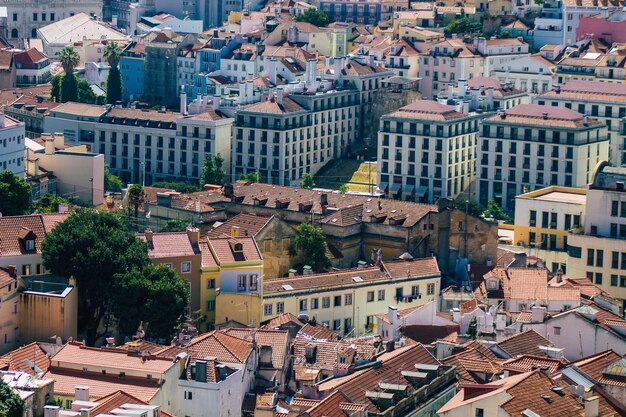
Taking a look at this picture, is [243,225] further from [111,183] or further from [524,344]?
[111,183]

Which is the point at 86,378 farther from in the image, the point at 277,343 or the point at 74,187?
the point at 74,187

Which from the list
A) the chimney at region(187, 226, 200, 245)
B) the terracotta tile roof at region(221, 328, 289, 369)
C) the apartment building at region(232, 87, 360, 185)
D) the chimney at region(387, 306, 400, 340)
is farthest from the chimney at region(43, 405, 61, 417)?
the apartment building at region(232, 87, 360, 185)

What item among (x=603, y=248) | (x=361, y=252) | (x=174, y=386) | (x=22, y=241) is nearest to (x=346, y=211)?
(x=361, y=252)

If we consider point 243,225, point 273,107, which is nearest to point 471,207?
point 243,225

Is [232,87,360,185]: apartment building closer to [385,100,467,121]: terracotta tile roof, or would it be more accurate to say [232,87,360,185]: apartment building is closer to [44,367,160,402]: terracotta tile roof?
[385,100,467,121]: terracotta tile roof

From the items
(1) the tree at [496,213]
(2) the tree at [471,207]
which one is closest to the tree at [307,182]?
(2) the tree at [471,207]
